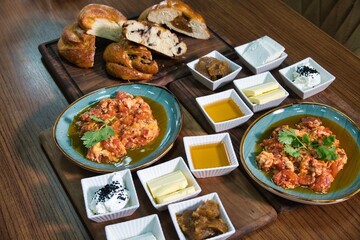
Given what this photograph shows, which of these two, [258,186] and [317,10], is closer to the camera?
[258,186]

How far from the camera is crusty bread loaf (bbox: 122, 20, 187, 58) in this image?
279 cm

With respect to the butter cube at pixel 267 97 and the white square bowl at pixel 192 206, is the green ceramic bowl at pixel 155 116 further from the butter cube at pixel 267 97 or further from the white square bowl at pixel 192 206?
the butter cube at pixel 267 97

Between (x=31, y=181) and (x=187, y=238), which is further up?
(x=187, y=238)

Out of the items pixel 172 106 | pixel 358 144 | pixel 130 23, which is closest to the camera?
pixel 358 144

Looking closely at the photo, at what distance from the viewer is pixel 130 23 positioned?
279 centimetres

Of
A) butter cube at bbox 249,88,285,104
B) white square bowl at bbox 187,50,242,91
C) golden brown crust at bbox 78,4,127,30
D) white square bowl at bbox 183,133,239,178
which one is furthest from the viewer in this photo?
golden brown crust at bbox 78,4,127,30

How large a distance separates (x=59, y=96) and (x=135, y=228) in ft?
3.96

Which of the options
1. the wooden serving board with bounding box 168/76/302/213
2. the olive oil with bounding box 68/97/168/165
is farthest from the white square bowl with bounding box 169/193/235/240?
the olive oil with bounding box 68/97/168/165

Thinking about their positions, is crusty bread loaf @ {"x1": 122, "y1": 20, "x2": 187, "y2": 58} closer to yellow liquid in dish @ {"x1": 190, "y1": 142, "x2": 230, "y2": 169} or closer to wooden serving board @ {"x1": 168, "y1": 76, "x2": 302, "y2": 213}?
wooden serving board @ {"x1": 168, "y1": 76, "x2": 302, "y2": 213}

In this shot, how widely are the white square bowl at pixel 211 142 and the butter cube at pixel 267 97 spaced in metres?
0.34

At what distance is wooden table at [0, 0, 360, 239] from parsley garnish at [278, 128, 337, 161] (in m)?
0.26

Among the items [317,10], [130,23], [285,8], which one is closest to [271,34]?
[285,8]

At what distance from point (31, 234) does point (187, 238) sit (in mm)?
747

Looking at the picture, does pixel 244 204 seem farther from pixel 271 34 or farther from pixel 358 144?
pixel 271 34
